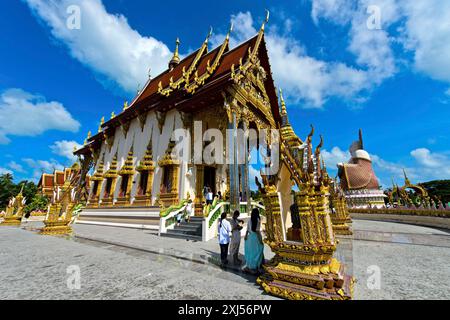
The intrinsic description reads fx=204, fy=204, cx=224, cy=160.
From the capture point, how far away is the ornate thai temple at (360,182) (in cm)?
2431

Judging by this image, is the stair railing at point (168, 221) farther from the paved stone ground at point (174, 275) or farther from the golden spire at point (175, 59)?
the golden spire at point (175, 59)

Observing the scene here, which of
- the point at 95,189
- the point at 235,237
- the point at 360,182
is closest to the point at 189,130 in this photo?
the point at 235,237

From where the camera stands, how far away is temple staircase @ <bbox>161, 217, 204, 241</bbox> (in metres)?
7.65

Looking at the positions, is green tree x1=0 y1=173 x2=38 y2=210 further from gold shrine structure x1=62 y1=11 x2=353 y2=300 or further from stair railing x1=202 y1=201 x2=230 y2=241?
stair railing x1=202 y1=201 x2=230 y2=241

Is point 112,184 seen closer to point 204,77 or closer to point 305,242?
point 204,77

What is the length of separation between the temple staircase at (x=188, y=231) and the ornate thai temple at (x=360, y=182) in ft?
76.0

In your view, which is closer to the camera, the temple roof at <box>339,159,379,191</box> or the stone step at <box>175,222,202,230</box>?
the stone step at <box>175,222,202,230</box>

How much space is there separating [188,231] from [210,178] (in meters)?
4.28

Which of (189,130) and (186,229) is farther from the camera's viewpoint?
(189,130)

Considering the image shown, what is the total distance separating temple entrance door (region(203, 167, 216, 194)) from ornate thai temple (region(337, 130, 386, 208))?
2100 cm

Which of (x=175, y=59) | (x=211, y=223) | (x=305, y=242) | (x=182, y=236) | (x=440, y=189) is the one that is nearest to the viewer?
(x=305, y=242)

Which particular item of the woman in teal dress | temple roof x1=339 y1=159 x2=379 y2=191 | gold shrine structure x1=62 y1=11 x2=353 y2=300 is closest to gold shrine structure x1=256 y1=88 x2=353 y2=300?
gold shrine structure x1=62 y1=11 x2=353 y2=300

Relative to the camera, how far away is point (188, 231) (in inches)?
313

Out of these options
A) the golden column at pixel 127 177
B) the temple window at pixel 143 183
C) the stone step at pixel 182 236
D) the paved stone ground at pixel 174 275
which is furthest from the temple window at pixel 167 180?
the paved stone ground at pixel 174 275
